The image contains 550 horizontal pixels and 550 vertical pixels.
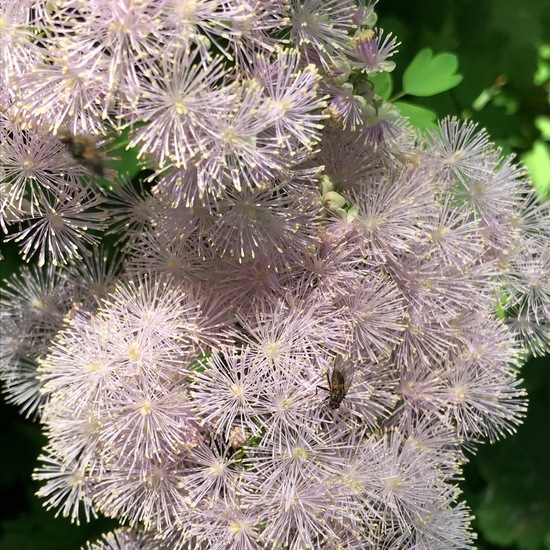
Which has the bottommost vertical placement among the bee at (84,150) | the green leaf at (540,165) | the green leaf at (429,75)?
the green leaf at (540,165)

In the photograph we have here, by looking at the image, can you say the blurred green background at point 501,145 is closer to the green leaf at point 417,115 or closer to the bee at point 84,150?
the green leaf at point 417,115

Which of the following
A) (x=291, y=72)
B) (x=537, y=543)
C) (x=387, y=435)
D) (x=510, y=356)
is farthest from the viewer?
(x=537, y=543)

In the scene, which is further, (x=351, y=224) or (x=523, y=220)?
(x=523, y=220)

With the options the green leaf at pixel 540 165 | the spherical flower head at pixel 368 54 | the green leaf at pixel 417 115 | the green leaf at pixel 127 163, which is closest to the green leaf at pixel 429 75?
the green leaf at pixel 417 115

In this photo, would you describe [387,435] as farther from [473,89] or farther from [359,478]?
[473,89]

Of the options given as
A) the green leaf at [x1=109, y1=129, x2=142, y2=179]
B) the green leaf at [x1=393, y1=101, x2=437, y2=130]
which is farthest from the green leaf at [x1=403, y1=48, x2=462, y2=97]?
the green leaf at [x1=109, y1=129, x2=142, y2=179]

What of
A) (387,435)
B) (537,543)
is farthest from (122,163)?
(537,543)
